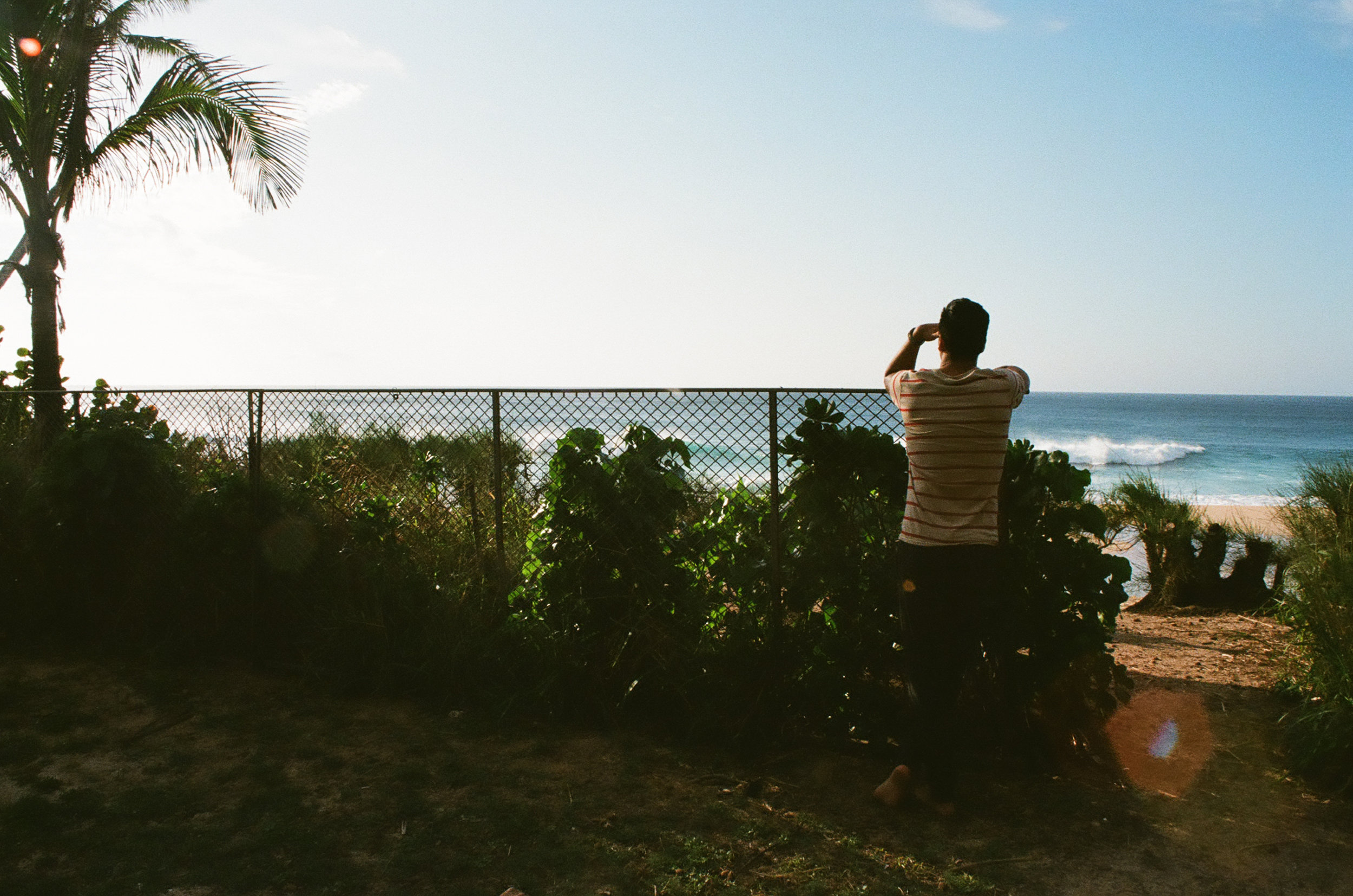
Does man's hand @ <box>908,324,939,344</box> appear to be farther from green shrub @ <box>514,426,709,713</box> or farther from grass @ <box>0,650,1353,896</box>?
grass @ <box>0,650,1353,896</box>

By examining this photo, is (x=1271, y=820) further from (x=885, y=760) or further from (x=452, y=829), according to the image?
(x=452, y=829)

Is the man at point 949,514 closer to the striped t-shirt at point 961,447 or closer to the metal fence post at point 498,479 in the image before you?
the striped t-shirt at point 961,447

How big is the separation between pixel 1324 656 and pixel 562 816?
11.5ft

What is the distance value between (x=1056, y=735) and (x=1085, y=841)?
66 cm

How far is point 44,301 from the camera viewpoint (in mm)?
9383

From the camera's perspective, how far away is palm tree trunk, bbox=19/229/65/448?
30.5 ft

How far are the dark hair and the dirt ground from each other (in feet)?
6.19

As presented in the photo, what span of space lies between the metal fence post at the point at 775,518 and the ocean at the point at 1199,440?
18.5ft

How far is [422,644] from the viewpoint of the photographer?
482cm

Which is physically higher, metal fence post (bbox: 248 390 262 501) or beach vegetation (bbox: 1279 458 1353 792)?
metal fence post (bbox: 248 390 262 501)

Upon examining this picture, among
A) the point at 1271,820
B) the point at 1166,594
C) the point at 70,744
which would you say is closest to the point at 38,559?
the point at 70,744

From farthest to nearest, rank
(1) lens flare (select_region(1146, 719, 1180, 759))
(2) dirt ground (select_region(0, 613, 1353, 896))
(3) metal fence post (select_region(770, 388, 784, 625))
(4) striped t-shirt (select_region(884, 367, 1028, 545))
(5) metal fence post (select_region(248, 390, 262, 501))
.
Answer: (5) metal fence post (select_region(248, 390, 262, 501))
(3) metal fence post (select_region(770, 388, 784, 625))
(1) lens flare (select_region(1146, 719, 1180, 759))
(4) striped t-shirt (select_region(884, 367, 1028, 545))
(2) dirt ground (select_region(0, 613, 1353, 896))

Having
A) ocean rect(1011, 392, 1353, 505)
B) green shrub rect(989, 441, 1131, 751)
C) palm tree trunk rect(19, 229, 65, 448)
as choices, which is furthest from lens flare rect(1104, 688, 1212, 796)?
palm tree trunk rect(19, 229, 65, 448)

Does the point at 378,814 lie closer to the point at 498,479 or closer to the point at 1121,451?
the point at 498,479
